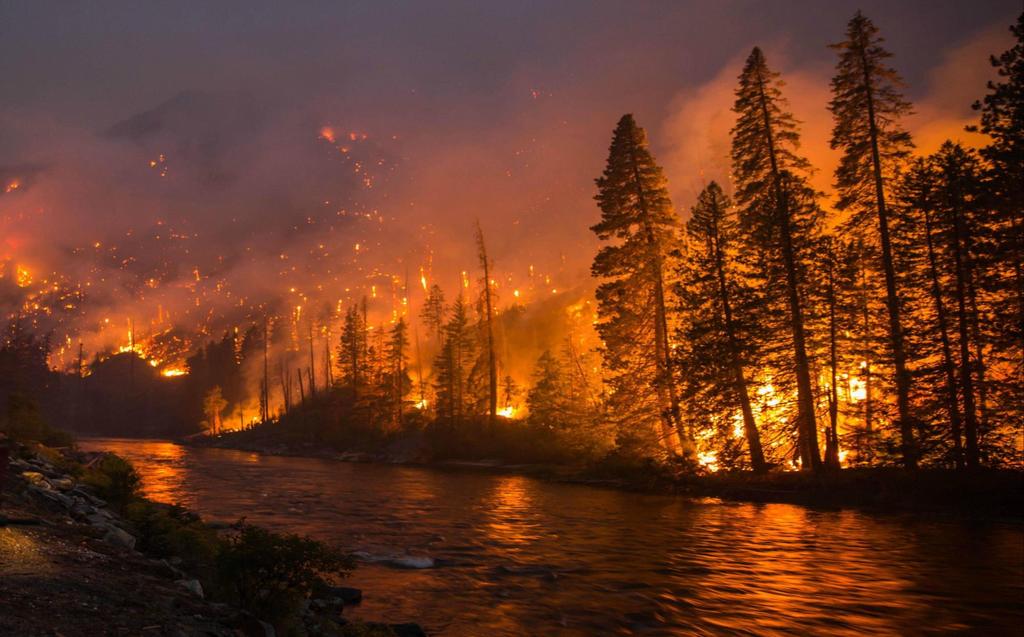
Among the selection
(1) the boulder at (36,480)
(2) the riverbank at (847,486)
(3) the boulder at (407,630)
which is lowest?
(2) the riverbank at (847,486)

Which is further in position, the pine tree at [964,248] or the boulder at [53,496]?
the pine tree at [964,248]

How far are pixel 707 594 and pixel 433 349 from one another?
359ft

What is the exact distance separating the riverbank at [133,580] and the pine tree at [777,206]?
22.9 meters

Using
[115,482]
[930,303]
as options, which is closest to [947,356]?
[930,303]

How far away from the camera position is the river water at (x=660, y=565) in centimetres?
1059

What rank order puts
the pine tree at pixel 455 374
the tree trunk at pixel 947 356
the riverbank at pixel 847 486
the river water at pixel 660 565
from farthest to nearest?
the pine tree at pixel 455 374 → the tree trunk at pixel 947 356 → the riverbank at pixel 847 486 → the river water at pixel 660 565

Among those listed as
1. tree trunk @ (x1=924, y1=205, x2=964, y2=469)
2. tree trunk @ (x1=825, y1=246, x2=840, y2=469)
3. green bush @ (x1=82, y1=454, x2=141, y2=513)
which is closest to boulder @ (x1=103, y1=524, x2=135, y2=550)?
green bush @ (x1=82, y1=454, x2=141, y2=513)

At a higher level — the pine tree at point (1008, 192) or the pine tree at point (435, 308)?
the pine tree at point (435, 308)

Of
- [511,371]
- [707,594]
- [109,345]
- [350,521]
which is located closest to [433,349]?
[511,371]

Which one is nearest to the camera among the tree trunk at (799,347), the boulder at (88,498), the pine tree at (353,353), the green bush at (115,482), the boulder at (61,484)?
the boulder at (88,498)

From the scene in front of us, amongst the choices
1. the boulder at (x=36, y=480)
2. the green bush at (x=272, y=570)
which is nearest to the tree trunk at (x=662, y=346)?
the green bush at (x=272, y=570)

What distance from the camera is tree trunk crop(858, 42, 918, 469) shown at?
22.9m

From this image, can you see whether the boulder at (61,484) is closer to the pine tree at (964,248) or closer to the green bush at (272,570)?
the green bush at (272,570)

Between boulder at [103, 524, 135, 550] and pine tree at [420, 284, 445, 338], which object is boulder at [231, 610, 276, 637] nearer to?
boulder at [103, 524, 135, 550]
